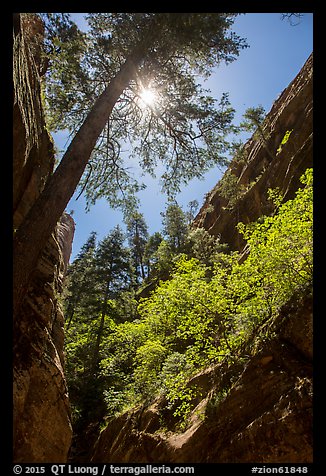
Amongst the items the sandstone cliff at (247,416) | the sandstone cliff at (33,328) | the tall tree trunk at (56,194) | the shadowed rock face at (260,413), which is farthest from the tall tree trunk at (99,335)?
the tall tree trunk at (56,194)

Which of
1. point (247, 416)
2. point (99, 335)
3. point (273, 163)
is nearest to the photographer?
point (247, 416)

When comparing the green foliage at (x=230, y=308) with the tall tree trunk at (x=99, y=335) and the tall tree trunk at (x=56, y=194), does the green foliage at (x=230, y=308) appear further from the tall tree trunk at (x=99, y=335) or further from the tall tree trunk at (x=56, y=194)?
the tall tree trunk at (x=99, y=335)

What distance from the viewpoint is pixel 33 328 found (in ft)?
23.2

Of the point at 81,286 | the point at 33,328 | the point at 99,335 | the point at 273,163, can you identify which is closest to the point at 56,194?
the point at 33,328

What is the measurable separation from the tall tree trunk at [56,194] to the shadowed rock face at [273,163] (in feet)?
41.4

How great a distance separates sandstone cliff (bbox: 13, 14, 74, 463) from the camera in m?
6.04

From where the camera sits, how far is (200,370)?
888 cm

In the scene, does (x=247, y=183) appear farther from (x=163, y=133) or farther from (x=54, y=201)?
(x=54, y=201)

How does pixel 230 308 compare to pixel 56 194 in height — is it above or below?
below

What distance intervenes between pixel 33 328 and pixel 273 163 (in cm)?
2130

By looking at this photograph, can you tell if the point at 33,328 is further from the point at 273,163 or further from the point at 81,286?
the point at 273,163

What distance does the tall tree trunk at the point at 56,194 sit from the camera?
15.9ft
